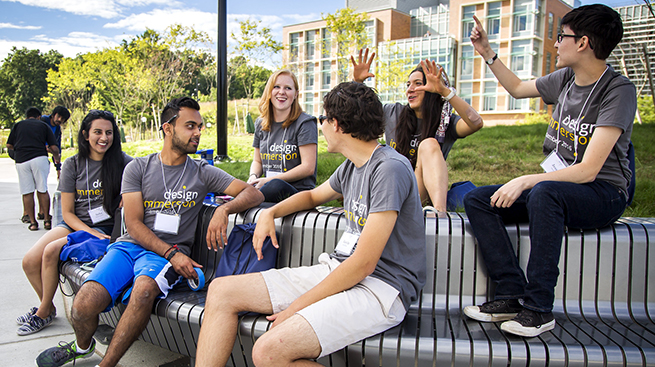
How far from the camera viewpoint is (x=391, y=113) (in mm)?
4242

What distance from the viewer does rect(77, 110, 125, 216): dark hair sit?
3.97 meters

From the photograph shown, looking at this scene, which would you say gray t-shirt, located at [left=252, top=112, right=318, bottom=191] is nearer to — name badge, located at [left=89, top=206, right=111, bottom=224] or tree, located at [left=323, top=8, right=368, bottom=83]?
name badge, located at [left=89, top=206, right=111, bottom=224]

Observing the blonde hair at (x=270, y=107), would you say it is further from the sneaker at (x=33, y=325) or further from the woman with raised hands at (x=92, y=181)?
the sneaker at (x=33, y=325)

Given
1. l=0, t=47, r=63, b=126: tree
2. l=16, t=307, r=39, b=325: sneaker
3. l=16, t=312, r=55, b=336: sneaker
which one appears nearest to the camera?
l=16, t=312, r=55, b=336: sneaker

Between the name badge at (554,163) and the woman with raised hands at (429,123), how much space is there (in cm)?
71

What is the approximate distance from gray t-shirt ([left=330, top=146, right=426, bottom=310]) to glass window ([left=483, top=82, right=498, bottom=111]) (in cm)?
4531

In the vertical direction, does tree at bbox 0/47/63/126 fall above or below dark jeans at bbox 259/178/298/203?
above

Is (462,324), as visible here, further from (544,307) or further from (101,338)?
(101,338)

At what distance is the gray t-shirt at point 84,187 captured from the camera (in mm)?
3949

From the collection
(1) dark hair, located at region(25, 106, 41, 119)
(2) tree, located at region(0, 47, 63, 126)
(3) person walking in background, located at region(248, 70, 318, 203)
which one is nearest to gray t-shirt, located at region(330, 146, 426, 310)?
(3) person walking in background, located at region(248, 70, 318, 203)

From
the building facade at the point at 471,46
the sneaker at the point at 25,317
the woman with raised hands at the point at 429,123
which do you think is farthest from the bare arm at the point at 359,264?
the building facade at the point at 471,46

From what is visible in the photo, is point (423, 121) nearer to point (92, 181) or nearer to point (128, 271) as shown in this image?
point (128, 271)

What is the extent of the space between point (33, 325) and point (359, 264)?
2853 millimetres

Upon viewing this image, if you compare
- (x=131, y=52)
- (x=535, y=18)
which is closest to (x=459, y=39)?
(x=535, y=18)
